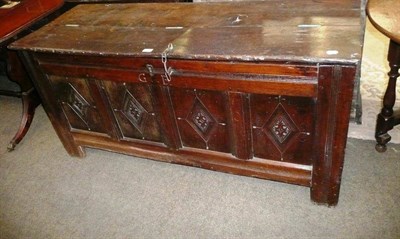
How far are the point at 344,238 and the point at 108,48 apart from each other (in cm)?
129

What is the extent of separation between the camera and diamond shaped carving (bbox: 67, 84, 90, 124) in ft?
5.49

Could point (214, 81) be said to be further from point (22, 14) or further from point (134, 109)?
point (22, 14)

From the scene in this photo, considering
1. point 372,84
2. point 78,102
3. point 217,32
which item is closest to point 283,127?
point 217,32

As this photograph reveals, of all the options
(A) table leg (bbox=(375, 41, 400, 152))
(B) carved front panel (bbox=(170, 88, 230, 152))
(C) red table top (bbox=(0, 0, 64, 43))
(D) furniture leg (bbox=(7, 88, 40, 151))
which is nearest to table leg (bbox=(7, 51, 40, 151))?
(D) furniture leg (bbox=(7, 88, 40, 151))

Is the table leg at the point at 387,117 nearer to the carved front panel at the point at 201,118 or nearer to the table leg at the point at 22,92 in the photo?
the carved front panel at the point at 201,118

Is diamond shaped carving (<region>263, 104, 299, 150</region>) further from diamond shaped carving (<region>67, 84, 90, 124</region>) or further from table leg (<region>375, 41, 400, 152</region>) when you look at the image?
diamond shaped carving (<region>67, 84, 90, 124</region>)

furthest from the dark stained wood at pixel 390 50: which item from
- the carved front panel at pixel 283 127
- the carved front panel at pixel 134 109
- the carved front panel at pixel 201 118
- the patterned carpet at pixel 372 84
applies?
the carved front panel at pixel 134 109

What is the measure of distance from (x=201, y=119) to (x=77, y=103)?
0.72 meters

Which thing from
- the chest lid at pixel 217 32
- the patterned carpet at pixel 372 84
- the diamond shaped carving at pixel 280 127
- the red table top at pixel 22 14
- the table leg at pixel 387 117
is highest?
the red table top at pixel 22 14

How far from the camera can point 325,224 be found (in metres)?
1.41

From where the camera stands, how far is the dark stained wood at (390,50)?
3.88ft

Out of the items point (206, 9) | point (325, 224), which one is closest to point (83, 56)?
point (206, 9)

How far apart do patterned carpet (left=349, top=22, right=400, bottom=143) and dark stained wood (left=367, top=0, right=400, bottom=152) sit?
4.5 inches

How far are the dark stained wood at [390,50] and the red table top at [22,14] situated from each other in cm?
181
